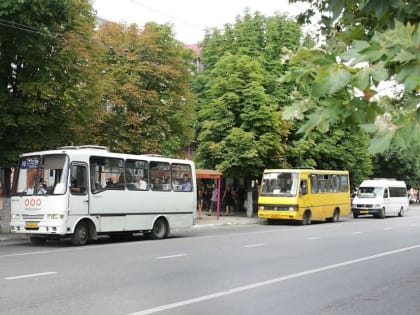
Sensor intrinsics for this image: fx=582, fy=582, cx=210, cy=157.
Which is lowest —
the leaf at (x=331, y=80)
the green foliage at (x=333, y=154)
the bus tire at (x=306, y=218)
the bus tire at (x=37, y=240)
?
the bus tire at (x=37, y=240)

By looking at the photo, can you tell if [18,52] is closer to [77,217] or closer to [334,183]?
[77,217]

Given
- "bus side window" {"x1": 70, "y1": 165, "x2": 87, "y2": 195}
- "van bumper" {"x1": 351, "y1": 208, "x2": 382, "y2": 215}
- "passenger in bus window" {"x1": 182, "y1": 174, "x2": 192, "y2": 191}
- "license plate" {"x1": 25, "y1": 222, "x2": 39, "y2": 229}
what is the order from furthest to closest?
"van bumper" {"x1": 351, "y1": 208, "x2": 382, "y2": 215}
"passenger in bus window" {"x1": 182, "y1": 174, "x2": 192, "y2": 191}
"bus side window" {"x1": 70, "y1": 165, "x2": 87, "y2": 195}
"license plate" {"x1": 25, "y1": 222, "x2": 39, "y2": 229}

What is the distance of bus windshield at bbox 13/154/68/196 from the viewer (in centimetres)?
1695

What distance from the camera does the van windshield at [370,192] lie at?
126 feet

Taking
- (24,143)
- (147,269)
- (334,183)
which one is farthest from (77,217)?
(334,183)

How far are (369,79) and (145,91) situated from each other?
2384 cm

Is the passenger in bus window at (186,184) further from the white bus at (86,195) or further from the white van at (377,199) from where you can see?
the white van at (377,199)

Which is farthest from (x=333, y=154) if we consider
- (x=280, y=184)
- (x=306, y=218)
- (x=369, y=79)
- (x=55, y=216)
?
(x=369, y=79)

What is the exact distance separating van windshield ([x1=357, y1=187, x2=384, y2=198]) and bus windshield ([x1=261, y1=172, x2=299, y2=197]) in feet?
37.6

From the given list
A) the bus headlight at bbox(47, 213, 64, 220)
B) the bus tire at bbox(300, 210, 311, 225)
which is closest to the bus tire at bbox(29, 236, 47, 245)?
the bus headlight at bbox(47, 213, 64, 220)

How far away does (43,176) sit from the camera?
1728 cm

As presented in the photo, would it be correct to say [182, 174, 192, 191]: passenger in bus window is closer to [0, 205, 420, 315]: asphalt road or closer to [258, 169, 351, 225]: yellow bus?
[0, 205, 420, 315]: asphalt road

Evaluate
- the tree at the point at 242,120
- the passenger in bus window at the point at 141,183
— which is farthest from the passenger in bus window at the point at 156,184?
the tree at the point at 242,120

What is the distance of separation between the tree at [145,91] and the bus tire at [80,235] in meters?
8.37
